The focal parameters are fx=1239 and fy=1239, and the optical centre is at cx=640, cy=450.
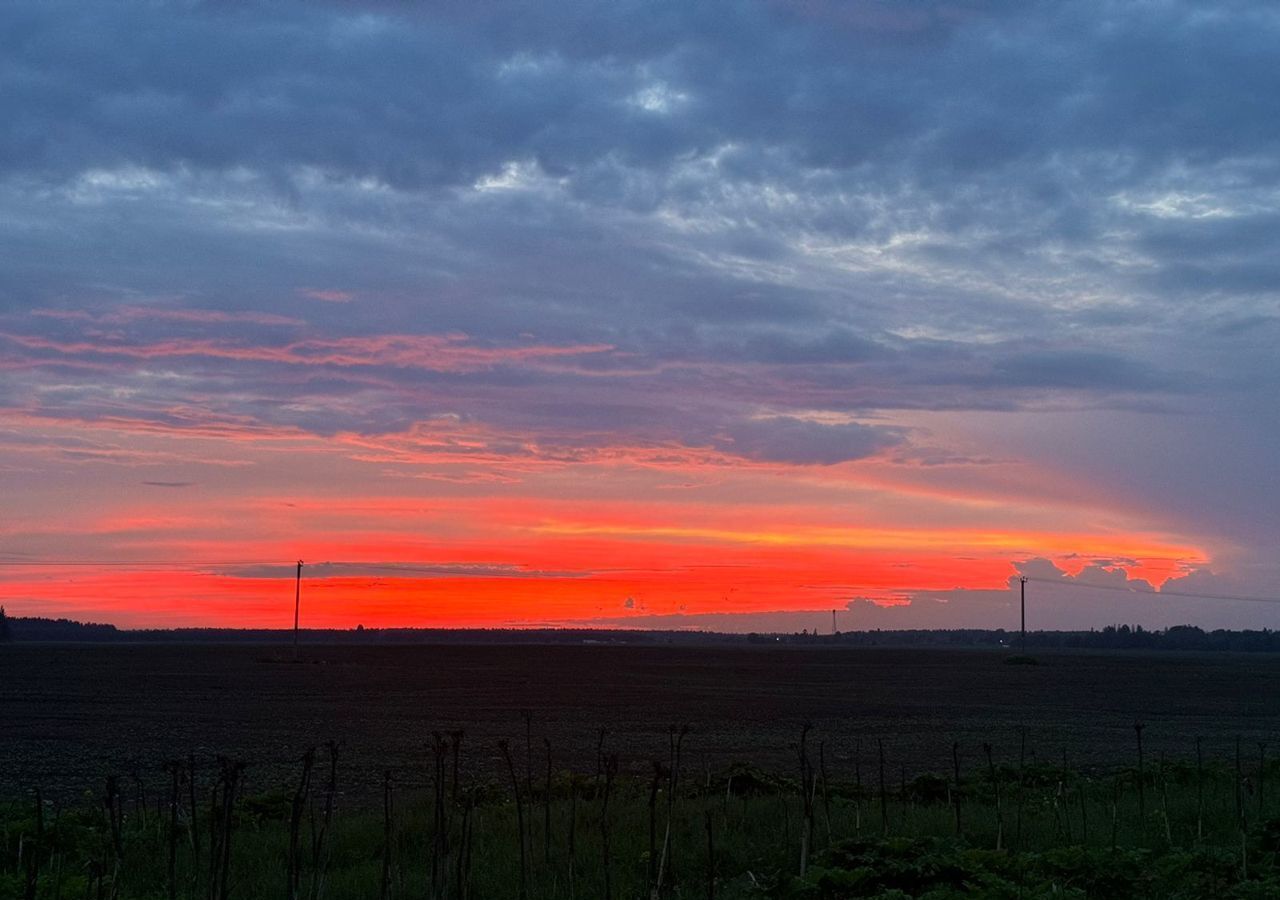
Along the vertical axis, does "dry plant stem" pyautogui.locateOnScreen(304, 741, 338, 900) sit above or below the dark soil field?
above

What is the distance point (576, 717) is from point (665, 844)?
3421 centimetres

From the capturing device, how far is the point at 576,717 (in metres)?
42.5

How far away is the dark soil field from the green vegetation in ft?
18.1

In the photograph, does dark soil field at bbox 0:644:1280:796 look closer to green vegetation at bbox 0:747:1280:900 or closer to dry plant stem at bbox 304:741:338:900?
green vegetation at bbox 0:747:1280:900

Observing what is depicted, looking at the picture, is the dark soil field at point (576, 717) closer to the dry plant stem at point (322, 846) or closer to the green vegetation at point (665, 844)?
the green vegetation at point (665, 844)

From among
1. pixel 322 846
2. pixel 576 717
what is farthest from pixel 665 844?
pixel 576 717

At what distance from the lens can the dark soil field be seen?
2841cm

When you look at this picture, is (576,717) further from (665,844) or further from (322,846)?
(665,844)

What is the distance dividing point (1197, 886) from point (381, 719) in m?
34.8

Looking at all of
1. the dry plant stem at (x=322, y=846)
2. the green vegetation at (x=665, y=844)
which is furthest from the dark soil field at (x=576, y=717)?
the dry plant stem at (x=322, y=846)

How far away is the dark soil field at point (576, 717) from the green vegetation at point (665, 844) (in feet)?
18.1

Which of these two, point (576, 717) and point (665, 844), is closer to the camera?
point (665, 844)

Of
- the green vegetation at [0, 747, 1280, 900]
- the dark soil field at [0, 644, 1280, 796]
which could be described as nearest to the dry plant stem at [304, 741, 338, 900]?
the green vegetation at [0, 747, 1280, 900]

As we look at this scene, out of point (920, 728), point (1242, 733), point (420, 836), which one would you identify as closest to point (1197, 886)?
point (420, 836)
